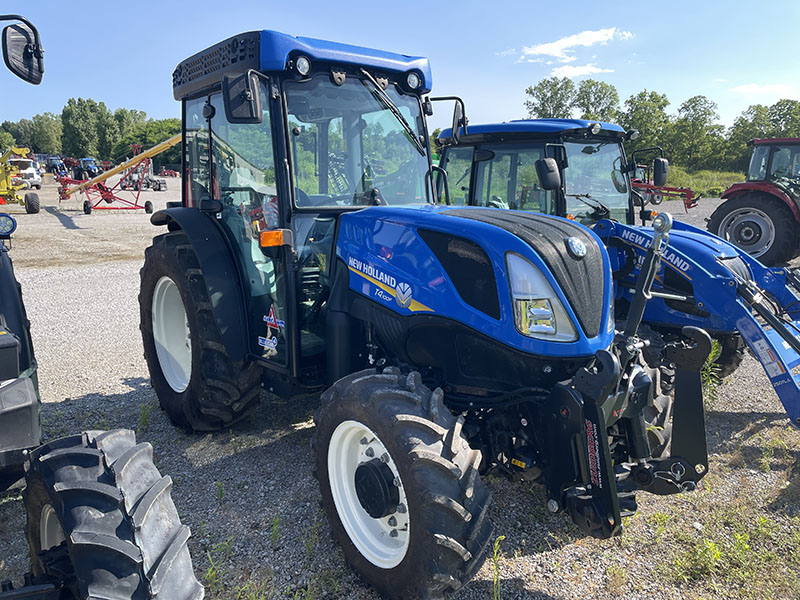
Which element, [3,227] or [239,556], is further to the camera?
[3,227]

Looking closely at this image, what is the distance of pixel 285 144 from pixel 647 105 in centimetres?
5873

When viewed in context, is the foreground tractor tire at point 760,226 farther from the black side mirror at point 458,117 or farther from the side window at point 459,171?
the black side mirror at point 458,117

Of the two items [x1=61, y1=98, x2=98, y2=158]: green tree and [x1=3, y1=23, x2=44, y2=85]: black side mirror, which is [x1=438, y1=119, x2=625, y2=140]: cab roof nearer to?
[x1=3, y1=23, x2=44, y2=85]: black side mirror

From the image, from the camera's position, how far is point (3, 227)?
3.21m

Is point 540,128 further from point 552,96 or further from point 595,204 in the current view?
point 552,96

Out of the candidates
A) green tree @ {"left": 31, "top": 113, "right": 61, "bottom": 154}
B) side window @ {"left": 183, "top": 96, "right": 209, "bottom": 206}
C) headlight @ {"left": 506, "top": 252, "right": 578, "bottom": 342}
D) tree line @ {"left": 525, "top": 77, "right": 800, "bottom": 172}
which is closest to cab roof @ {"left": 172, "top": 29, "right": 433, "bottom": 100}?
side window @ {"left": 183, "top": 96, "right": 209, "bottom": 206}

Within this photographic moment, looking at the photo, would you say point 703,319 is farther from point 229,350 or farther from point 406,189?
point 229,350

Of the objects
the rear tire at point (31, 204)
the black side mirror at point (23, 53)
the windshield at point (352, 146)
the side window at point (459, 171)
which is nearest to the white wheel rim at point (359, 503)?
the windshield at point (352, 146)

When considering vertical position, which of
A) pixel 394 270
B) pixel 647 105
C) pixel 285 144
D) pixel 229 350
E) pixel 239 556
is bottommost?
pixel 239 556

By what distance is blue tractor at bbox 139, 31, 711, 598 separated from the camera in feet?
7.54

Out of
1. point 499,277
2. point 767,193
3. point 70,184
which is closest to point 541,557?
point 499,277

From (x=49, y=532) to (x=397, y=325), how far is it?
64.5 inches

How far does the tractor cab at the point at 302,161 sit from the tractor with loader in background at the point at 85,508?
50.7 inches

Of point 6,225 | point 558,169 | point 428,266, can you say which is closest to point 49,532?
point 428,266
